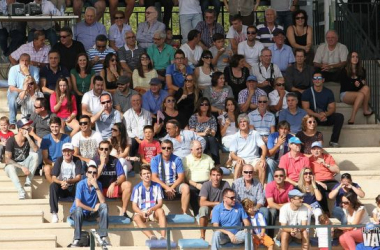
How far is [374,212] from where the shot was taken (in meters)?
19.2

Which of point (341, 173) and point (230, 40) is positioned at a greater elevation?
point (230, 40)

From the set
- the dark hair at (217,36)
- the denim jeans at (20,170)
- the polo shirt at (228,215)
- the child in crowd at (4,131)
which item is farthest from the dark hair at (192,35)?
the polo shirt at (228,215)

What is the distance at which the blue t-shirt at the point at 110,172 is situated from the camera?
779 inches

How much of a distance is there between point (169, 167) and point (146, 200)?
2.27 feet

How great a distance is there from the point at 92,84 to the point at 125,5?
4232 mm

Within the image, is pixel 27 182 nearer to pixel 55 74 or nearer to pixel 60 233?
pixel 60 233

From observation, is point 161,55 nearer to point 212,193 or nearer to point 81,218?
point 212,193

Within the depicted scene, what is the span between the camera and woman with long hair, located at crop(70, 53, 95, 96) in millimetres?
21750

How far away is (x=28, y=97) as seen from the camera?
69.2 feet

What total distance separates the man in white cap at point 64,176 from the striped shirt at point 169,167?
111 cm

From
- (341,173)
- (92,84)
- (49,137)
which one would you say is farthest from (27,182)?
(341,173)

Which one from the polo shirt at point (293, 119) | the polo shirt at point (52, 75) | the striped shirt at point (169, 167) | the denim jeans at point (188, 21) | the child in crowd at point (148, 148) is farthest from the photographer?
the denim jeans at point (188, 21)

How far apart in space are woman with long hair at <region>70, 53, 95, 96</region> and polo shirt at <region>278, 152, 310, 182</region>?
363cm

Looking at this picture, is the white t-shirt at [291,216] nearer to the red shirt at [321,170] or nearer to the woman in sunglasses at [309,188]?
the woman in sunglasses at [309,188]
